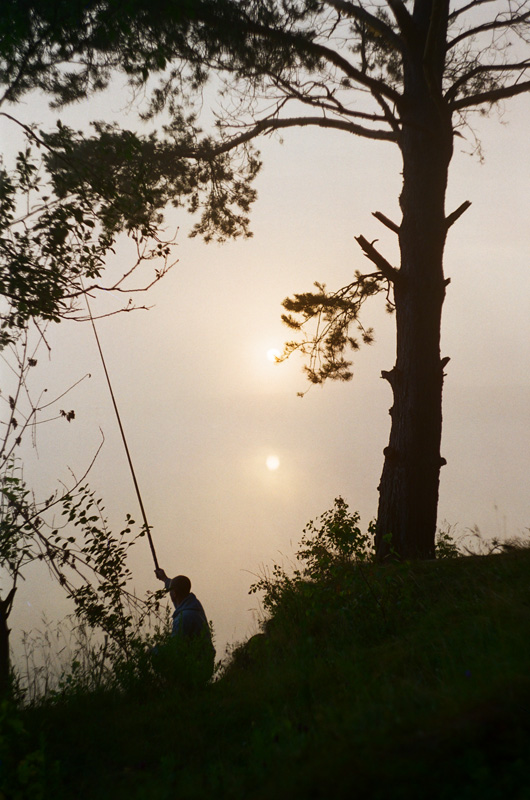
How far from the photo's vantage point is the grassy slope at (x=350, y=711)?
2.83 metres

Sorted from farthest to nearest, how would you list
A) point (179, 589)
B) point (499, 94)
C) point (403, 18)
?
point (499, 94), point (403, 18), point (179, 589)

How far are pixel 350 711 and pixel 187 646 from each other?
3.04 meters

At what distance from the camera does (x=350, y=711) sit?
12.6ft

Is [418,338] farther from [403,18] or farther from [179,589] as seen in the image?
[179,589]

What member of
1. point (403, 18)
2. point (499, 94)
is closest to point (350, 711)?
point (403, 18)

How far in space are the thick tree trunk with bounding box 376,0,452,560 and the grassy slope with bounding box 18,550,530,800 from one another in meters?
1.57

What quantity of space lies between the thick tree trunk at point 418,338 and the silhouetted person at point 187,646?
107 inches

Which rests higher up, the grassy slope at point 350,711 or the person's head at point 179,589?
the person's head at point 179,589

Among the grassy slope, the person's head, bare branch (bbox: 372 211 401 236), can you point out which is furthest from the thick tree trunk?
the person's head

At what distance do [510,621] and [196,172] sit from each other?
29.4 feet

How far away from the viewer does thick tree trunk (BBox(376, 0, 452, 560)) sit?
901 cm

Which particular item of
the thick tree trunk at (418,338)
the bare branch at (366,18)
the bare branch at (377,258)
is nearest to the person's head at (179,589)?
the thick tree trunk at (418,338)

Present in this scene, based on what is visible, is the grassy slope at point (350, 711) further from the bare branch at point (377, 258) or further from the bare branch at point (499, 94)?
the bare branch at point (499, 94)

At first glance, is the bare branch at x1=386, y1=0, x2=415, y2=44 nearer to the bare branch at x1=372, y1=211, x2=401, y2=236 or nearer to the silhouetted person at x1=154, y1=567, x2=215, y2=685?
the bare branch at x1=372, y1=211, x2=401, y2=236
